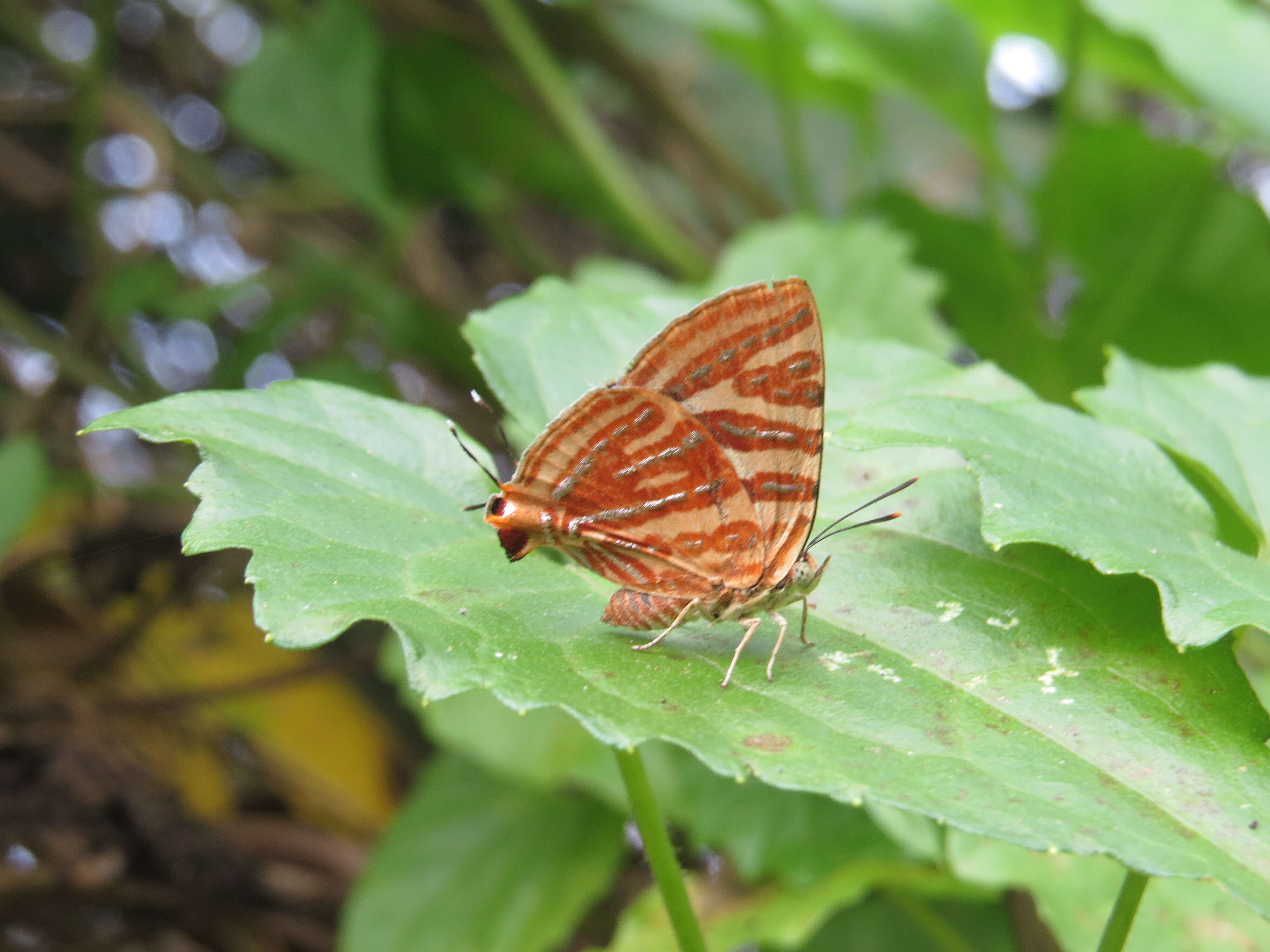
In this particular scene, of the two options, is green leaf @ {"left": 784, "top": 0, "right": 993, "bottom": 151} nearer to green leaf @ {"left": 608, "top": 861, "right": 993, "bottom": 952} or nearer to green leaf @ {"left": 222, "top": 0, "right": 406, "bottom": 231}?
green leaf @ {"left": 222, "top": 0, "right": 406, "bottom": 231}

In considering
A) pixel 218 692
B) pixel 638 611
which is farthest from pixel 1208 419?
pixel 218 692

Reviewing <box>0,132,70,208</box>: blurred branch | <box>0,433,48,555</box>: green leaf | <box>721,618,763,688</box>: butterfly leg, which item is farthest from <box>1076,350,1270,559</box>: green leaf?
<box>0,132,70,208</box>: blurred branch

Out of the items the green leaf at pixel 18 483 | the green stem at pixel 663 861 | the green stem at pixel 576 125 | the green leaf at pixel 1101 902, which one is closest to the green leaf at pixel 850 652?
the green stem at pixel 663 861

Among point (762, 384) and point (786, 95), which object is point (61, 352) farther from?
point (762, 384)

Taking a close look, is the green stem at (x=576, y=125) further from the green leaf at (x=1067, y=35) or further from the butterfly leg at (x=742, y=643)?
the butterfly leg at (x=742, y=643)

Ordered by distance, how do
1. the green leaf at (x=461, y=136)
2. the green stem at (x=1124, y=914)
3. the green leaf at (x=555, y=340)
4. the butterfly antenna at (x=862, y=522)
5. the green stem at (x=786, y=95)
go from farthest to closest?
1. the green leaf at (x=461, y=136)
2. the green stem at (x=786, y=95)
3. the green leaf at (x=555, y=340)
4. the butterfly antenna at (x=862, y=522)
5. the green stem at (x=1124, y=914)
